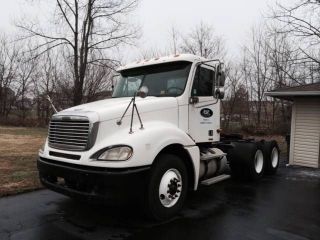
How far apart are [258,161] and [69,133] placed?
5.64 metres

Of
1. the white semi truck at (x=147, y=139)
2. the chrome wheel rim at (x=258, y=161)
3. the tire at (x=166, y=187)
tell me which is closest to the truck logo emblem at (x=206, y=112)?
the white semi truck at (x=147, y=139)

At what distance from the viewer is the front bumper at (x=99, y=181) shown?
4.92m

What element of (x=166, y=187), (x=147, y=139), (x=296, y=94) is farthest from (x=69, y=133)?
(x=296, y=94)

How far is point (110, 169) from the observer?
498 centimetres

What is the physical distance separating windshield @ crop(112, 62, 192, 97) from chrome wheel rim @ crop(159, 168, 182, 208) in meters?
1.55

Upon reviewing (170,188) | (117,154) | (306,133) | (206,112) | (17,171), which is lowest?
(17,171)

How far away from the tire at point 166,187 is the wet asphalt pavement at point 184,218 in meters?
0.19

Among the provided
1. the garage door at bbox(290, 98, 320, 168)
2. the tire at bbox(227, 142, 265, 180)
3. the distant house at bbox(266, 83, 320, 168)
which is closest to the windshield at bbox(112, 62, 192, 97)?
the tire at bbox(227, 142, 265, 180)

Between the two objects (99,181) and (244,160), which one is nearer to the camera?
(99,181)

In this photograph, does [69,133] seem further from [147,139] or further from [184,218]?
[184,218]

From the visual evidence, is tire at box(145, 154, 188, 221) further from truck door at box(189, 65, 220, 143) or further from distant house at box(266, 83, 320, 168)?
distant house at box(266, 83, 320, 168)

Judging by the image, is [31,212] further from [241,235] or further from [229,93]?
[229,93]

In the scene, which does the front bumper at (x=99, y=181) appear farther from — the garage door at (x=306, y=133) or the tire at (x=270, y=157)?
the garage door at (x=306, y=133)

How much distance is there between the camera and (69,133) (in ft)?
18.3
